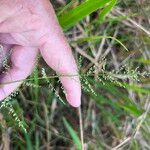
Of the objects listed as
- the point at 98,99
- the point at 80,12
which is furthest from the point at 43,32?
the point at 98,99

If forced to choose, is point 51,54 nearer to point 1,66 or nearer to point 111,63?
point 1,66

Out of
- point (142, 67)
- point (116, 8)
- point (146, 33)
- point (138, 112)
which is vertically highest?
point (116, 8)

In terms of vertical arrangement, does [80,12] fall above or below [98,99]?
above

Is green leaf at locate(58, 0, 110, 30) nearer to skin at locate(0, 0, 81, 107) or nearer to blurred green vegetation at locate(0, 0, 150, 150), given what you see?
skin at locate(0, 0, 81, 107)

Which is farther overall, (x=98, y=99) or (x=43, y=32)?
(x=98, y=99)

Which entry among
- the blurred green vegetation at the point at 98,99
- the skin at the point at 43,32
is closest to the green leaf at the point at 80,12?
the skin at the point at 43,32

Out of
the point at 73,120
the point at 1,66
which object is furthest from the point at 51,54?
the point at 73,120

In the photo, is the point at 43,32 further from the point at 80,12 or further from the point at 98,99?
the point at 98,99

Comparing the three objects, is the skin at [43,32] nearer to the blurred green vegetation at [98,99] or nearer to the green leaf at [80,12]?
the green leaf at [80,12]
